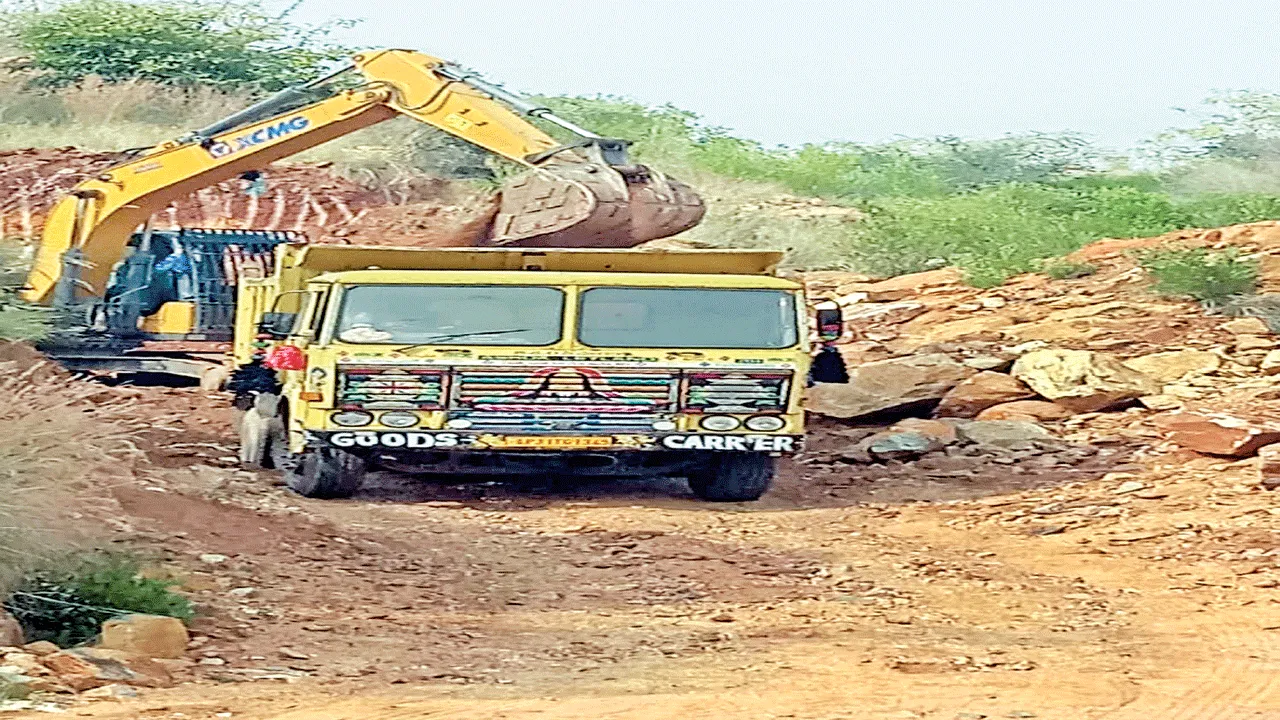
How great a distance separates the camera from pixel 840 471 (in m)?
16.6

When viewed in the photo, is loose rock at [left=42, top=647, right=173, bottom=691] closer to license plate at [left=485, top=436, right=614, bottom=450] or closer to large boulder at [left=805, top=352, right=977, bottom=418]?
license plate at [left=485, top=436, right=614, bottom=450]

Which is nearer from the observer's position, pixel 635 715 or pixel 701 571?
pixel 635 715

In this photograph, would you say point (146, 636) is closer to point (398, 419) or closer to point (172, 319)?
point (398, 419)

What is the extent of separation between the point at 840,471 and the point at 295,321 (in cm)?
450

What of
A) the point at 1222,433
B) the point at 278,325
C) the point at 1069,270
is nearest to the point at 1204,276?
the point at 1069,270

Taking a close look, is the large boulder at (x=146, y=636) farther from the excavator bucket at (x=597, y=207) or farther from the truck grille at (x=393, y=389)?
the excavator bucket at (x=597, y=207)

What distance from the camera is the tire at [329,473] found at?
1427 cm

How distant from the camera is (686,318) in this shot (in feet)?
46.4

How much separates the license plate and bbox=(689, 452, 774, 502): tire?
1119mm

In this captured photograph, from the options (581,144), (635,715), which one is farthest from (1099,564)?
(581,144)

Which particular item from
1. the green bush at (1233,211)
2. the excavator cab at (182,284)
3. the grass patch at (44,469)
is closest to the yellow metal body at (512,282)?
the grass patch at (44,469)

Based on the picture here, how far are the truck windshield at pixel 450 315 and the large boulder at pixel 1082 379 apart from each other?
19.6ft

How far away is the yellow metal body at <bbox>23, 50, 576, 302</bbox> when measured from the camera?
1839 centimetres

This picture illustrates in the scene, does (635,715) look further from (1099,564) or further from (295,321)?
(295,321)
